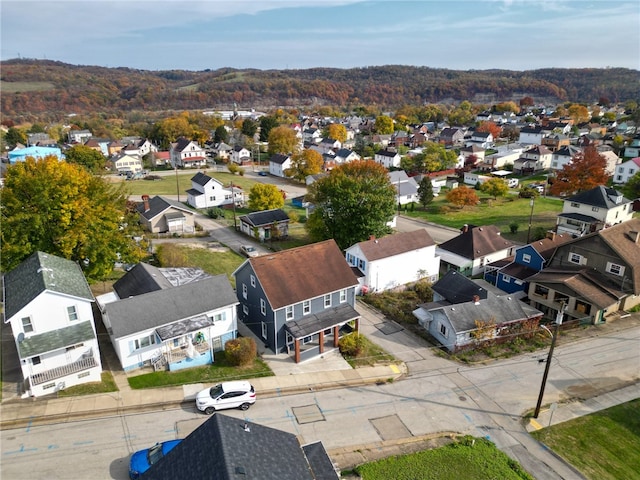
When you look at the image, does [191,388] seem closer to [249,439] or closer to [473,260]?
[249,439]

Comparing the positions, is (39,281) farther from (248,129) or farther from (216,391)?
(248,129)

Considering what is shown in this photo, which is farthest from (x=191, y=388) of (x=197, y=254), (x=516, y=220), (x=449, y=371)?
(x=516, y=220)

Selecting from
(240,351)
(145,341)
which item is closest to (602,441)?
(240,351)

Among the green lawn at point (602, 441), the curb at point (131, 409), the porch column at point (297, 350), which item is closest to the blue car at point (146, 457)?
the curb at point (131, 409)

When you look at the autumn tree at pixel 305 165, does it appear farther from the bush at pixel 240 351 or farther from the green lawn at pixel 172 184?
the bush at pixel 240 351

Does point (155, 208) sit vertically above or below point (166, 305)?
below
